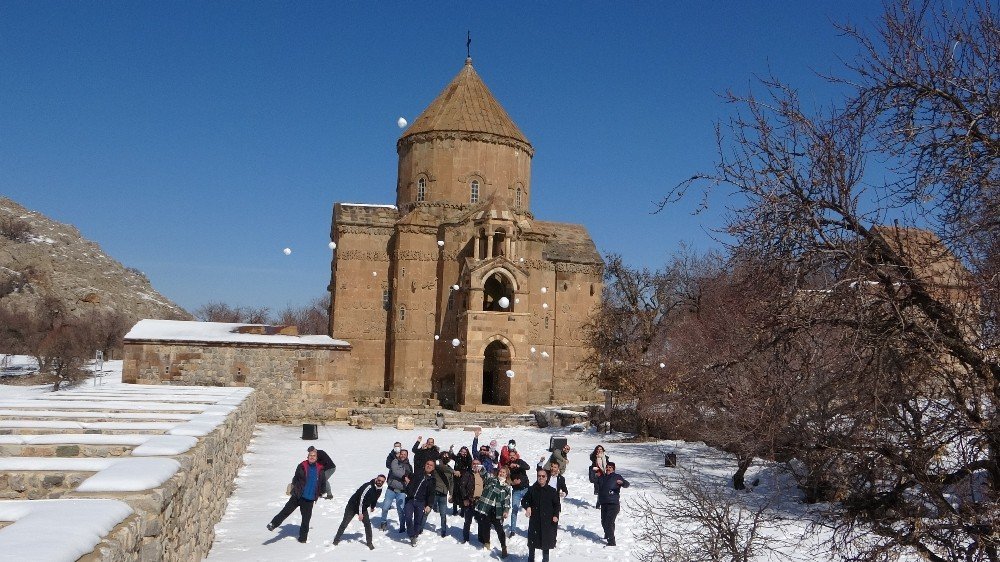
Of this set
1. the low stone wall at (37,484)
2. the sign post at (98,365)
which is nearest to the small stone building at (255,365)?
the sign post at (98,365)

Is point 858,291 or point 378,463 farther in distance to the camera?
point 378,463

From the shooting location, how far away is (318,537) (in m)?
11.1

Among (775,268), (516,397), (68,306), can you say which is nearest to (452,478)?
(775,268)

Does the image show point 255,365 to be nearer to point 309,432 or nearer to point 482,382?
point 309,432

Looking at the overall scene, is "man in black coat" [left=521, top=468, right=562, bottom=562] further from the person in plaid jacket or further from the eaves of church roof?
Result: the eaves of church roof

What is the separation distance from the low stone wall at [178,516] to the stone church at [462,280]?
2008cm

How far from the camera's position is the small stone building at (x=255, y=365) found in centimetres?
2550

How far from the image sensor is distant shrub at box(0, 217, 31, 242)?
8194cm

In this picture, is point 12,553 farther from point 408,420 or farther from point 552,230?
point 552,230

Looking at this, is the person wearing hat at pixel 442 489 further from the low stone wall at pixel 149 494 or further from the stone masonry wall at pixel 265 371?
the stone masonry wall at pixel 265 371

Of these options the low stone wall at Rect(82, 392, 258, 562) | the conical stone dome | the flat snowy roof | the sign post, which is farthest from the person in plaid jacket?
the sign post

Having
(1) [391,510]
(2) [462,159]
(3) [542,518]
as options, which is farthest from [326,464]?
(2) [462,159]

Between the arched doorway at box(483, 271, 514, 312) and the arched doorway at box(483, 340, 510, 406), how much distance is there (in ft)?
4.77

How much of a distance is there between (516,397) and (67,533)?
1058 inches
